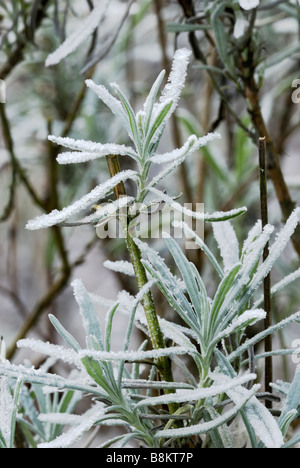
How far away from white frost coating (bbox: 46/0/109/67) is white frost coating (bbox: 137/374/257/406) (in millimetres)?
190

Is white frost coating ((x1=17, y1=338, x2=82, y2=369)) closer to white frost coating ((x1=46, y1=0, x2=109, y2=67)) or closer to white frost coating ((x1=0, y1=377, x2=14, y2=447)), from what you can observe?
white frost coating ((x1=0, y1=377, x2=14, y2=447))

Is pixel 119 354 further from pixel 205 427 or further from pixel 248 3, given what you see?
pixel 248 3

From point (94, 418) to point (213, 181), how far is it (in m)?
0.55

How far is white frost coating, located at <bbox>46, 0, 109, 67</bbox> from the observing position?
313 mm

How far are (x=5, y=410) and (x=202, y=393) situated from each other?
8cm

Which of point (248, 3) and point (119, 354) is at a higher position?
point (248, 3)

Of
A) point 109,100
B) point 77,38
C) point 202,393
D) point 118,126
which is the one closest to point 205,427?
point 202,393

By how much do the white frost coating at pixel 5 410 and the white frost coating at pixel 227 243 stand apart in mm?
104

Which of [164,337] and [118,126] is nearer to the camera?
[164,337]

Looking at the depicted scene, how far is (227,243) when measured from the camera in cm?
25

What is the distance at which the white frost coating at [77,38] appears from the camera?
0.31 metres

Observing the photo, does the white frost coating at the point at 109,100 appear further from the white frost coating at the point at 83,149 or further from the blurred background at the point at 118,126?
the blurred background at the point at 118,126

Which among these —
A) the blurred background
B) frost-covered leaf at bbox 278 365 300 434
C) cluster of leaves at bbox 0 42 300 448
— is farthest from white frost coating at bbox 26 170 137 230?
the blurred background
